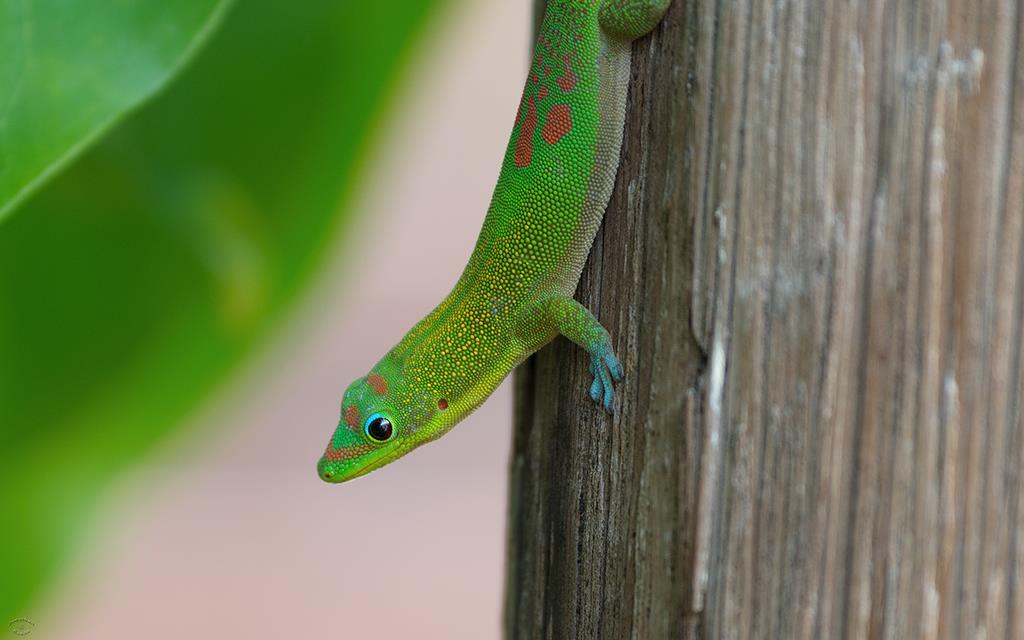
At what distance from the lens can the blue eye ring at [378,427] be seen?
7.74 ft

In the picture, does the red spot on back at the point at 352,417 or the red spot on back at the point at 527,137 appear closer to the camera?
the red spot on back at the point at 527,137

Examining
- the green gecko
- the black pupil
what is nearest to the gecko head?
the black pupil

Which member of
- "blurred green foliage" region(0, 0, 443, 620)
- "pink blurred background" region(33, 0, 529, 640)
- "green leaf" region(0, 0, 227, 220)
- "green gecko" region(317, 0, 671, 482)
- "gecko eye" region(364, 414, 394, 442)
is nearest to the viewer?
"green leaf" region(0, 0, 227, 220)

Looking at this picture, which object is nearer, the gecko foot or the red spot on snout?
the gecko foot

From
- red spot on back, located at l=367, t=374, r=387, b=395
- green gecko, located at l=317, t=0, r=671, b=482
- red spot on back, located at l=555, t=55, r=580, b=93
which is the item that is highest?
red spot on back, located at l=555, t=55, r=580, b=93

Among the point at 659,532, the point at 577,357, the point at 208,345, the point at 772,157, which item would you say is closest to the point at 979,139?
the point at 772,157

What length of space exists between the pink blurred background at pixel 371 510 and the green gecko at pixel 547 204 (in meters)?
1.90

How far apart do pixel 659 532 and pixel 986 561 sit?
323 mm

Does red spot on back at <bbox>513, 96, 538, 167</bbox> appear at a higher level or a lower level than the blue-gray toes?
higher

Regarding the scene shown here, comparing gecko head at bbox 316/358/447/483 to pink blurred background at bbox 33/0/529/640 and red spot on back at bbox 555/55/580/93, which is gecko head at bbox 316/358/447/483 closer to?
red spot on back at bbox 555/55/580/93

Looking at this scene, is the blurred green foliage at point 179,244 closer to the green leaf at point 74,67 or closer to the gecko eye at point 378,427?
the green leaf at point 74,67

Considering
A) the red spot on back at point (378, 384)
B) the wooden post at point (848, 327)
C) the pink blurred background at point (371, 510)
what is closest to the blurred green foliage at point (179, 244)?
the wooden post at point (848, 327)

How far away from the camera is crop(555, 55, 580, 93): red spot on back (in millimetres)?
1873

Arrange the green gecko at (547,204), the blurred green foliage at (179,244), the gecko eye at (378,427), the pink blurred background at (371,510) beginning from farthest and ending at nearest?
the pink blurred background at (371,510), the gecko eye at (378,427), the green gecko at (547,204), the blurred green foliage at (179,244)
